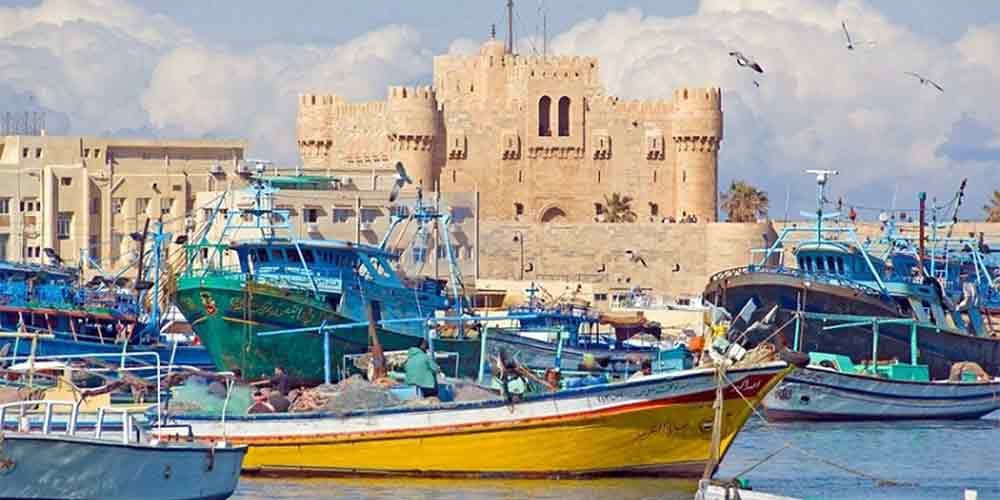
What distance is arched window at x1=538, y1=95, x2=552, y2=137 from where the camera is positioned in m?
87.6

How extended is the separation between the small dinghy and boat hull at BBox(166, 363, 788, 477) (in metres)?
4.31

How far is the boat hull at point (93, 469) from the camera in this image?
81.4 feet

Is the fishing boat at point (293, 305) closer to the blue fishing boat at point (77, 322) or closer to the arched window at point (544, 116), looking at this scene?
the blue fishing boat at point (77, 322)

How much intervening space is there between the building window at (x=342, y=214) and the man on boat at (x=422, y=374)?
43403 millimetres

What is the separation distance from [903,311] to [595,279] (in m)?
33.2

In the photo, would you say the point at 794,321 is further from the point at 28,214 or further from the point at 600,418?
the point at 28,214

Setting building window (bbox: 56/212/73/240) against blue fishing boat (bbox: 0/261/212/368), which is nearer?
blue fishing boat (bbox: 0/261/212/368)

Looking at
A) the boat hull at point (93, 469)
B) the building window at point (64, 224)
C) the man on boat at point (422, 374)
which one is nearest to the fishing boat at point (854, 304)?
the man on boat at point (422, 374)

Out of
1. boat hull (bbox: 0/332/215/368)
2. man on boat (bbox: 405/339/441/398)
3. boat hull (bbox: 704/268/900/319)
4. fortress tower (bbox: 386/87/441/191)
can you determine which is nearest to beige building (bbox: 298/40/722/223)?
fortress tower (bbox: 386/87/441/191)

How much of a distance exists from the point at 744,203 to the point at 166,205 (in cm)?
2330

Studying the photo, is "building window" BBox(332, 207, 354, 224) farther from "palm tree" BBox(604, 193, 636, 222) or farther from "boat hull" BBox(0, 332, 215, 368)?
"boat hull" BBox(0, 332, 215, 368)

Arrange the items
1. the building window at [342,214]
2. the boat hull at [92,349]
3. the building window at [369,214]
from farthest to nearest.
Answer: the building window at [369,214], the building window at [342,214], the boat hull at [92,349]

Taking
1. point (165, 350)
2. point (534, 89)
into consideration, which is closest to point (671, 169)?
point (534, 89)

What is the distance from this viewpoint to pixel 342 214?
7662 cm
